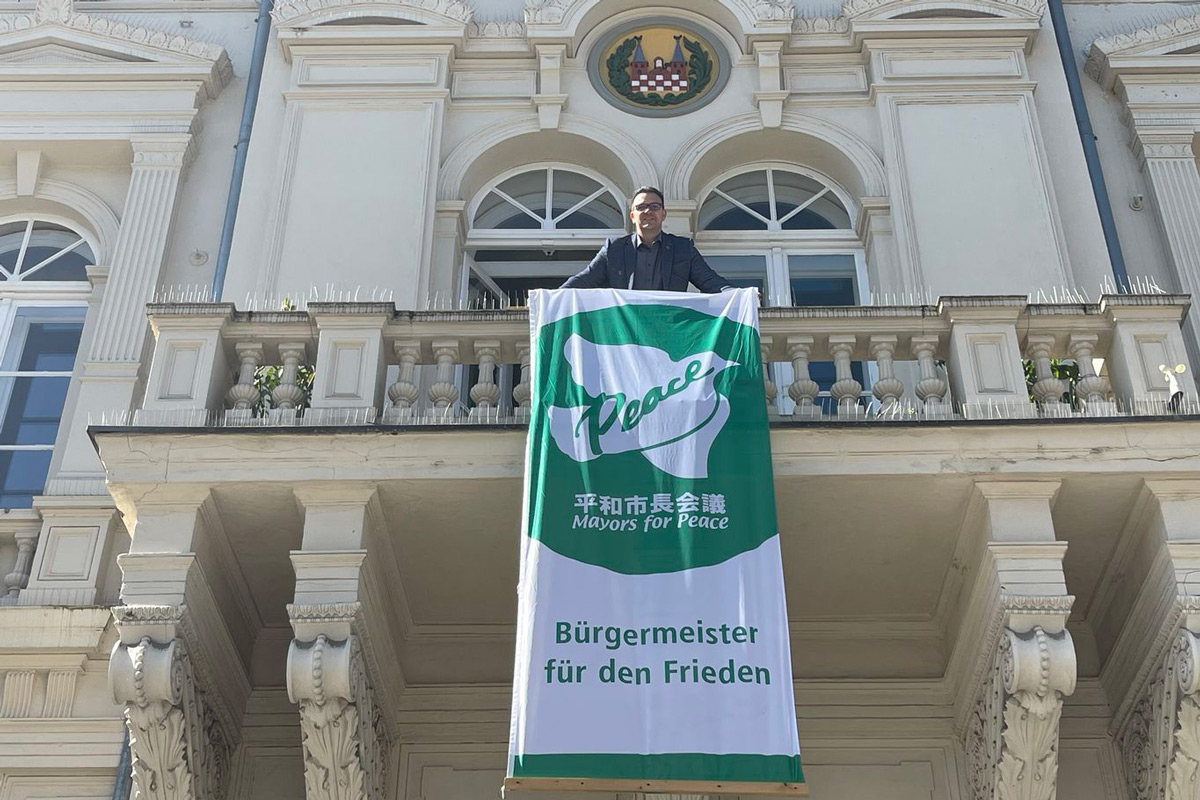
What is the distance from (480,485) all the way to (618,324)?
1.16 m

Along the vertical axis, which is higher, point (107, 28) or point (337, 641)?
point (107, 28)

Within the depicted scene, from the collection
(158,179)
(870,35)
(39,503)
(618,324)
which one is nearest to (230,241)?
(158,179)

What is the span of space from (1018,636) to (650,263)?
3032 mm

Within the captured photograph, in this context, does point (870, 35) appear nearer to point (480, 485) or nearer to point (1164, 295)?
point (1164, 295)

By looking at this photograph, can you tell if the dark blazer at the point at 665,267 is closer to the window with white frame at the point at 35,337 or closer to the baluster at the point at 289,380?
the baluster at the point at 289,380

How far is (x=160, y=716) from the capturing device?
348 inches

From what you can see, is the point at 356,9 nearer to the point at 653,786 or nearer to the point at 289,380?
the point at 289,380

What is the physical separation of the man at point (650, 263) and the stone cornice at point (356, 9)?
3.98 m

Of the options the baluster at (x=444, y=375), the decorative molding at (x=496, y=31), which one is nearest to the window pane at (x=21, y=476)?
the baluster at (x=444, y=375)

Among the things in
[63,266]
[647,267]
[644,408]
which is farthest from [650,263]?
[63,266]

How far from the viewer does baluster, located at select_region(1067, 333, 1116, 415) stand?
31.1 feet

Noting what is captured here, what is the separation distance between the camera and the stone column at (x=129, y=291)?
452 inches

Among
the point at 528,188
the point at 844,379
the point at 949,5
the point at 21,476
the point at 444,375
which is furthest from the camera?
the point at 949,5

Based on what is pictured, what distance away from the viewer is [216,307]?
9.96 m
